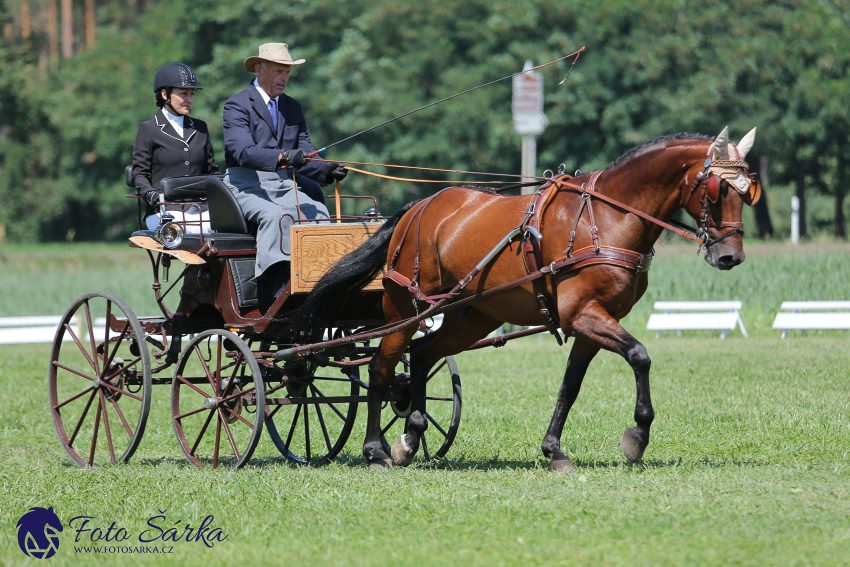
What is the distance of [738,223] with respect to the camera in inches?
238

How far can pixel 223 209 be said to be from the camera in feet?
25.1

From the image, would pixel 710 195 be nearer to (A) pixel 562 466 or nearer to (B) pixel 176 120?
(A) pixel 562 466

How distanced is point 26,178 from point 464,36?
25470mm

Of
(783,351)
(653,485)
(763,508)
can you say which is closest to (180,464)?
(653,485)

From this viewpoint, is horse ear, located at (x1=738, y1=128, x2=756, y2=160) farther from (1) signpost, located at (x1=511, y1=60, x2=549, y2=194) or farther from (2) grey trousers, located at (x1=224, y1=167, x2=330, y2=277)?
(1) signpost, located at (x1=511, y1=60, x2=549, y2=194)

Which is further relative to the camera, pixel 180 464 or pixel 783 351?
pixel 783 351

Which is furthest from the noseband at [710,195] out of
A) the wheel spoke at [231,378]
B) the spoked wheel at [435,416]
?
the wheel spoke at [231,378]

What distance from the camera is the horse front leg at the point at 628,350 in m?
6.10

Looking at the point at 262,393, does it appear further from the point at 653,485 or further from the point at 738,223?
the point at 738,223

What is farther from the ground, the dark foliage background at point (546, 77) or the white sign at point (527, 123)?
the dark foliage background at point (546, 77)

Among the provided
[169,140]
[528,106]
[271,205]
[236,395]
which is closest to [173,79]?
[169,140]

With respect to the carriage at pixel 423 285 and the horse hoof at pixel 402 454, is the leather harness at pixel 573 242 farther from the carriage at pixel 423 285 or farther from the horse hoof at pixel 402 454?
the horse hoof at pixel 402 454

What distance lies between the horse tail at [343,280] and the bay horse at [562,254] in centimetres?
1

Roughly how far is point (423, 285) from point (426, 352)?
651mm
